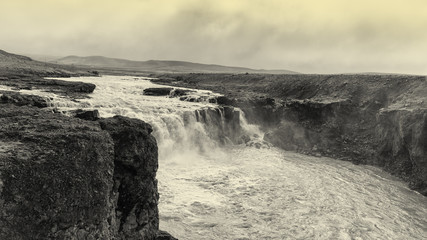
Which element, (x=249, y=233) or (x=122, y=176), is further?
(x=249, y=233)

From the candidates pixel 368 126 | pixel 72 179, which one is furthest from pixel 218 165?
pixel 72 179

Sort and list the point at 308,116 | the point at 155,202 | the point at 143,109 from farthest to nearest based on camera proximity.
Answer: the point at 308,116 < the point at 143,109 < the point at 155,202

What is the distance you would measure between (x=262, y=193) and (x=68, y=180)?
50.2 ft

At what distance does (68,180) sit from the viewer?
7395 mm

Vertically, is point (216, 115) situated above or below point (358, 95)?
below

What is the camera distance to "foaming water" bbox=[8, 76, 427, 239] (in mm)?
16188

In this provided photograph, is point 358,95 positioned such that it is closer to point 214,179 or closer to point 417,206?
point 417,206

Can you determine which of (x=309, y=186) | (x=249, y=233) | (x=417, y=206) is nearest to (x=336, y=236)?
(x=249, y=233)

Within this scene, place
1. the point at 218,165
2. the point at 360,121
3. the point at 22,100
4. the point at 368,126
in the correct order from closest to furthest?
the point at 22,100, the point at 218,165, the point at 368,126, the point at 360,121

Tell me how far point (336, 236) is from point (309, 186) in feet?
23.6

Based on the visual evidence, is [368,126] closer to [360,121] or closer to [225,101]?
[360,121]

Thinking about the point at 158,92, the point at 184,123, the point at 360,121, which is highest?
the point at 158,92

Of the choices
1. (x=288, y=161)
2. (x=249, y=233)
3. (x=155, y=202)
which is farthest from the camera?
(x=288, y=161)

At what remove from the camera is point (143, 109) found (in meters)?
34.9
